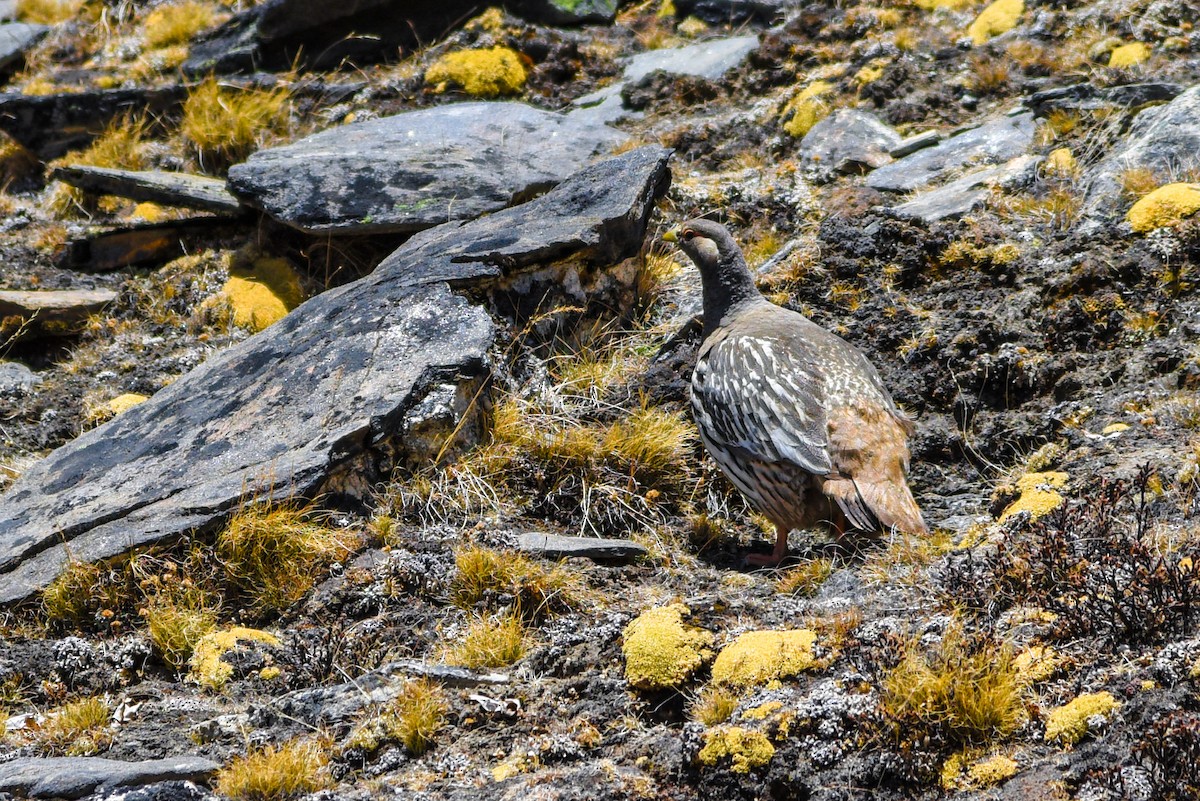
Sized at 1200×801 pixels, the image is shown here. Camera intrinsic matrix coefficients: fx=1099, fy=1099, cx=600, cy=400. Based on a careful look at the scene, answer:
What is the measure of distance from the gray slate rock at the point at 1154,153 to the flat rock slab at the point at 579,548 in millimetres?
4323

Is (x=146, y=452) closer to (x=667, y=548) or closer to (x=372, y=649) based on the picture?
(x=372, y=649)

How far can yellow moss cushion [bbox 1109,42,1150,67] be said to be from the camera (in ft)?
31.5

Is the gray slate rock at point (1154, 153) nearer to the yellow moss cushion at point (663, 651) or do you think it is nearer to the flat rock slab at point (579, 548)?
the flat rock slab at point (579, 548)

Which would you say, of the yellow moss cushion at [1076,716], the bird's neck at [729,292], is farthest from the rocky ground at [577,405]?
the bird's neck at [729,292]

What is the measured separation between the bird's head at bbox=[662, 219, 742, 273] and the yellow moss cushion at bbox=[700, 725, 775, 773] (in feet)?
13.7

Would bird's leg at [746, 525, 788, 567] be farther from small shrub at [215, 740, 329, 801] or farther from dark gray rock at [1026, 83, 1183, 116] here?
dark gray rock at [1026, 83, 1183, 116]

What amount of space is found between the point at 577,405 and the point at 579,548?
155cm

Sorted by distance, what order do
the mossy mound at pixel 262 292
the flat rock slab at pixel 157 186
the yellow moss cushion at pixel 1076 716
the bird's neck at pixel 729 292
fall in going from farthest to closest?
1. the flat rock slab at pixel 157 186
2. the mossy mound at pixel 262 292
3. the bird's neck at pixel 729 292
4. the yellow moss cushion at pixel 1076 716

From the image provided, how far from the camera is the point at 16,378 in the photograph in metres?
8.95

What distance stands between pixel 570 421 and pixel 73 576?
3.09m

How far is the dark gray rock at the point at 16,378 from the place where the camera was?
8.83 meters

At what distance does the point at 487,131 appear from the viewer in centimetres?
1045

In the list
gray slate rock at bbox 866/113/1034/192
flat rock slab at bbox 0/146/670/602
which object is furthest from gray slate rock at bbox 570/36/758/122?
flat rock slab at bbox 0/146/670/602

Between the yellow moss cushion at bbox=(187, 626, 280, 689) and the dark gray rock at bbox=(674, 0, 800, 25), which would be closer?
the yellow moss cushion at bbox=(187, 626, 280, 689)
